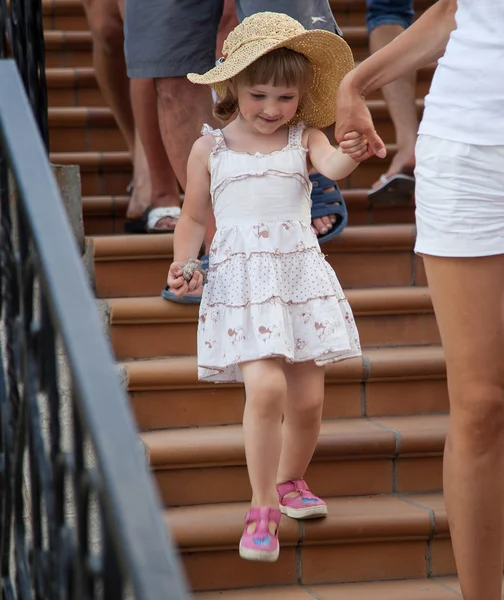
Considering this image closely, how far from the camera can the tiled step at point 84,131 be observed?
5156mm

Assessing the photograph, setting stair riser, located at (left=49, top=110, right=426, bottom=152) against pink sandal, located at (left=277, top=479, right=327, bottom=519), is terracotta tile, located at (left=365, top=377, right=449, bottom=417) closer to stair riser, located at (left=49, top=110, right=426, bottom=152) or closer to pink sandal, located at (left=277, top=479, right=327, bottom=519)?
pink sandal, located at (left=277, top=479, right=327, bottom=519)

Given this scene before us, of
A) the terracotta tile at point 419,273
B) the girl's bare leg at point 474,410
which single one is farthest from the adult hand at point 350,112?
the terracotta tile at point 419,273

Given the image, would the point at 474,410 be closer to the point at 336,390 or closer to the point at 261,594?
the point at 261,594

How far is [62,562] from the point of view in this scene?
1.52 meters

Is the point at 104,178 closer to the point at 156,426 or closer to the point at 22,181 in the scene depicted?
the point at 156,426

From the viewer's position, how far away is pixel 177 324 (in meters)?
3.70

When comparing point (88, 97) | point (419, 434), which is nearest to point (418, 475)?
point (419, 434)

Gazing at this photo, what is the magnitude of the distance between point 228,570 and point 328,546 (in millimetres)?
287

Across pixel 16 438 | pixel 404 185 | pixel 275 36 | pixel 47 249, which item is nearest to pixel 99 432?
pixel 47 249

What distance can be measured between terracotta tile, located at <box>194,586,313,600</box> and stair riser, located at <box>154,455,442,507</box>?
11.8 inches

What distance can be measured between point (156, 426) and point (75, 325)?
2166mm

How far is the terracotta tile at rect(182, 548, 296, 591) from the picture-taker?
10.0 feet

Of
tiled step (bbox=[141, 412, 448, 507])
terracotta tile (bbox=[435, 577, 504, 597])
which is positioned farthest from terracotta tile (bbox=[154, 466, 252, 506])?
terracotta tile (bbox=[435, 577, 504, 597])

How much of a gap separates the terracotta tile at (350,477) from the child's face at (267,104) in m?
1.02
